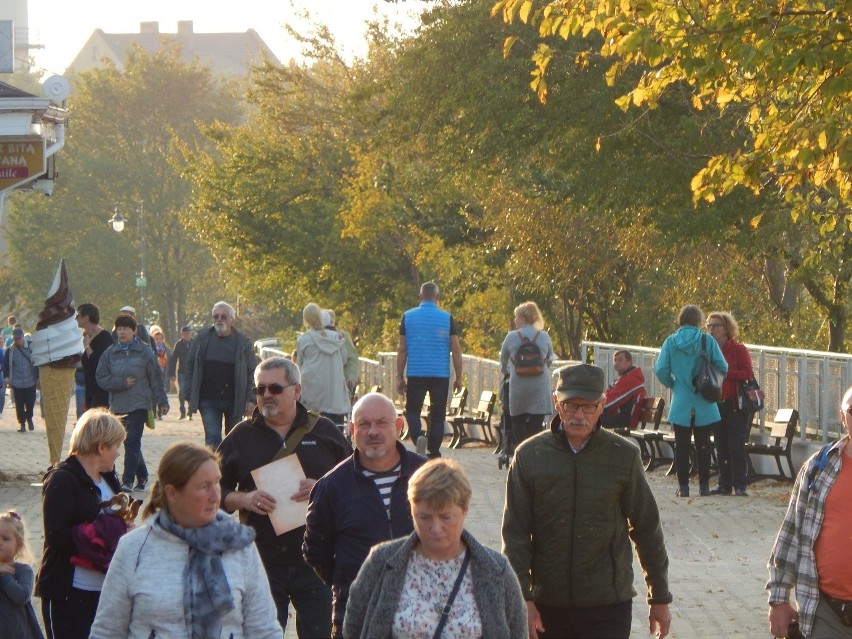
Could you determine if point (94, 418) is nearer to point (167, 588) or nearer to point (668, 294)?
point (167, 588)

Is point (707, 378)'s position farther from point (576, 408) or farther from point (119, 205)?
point (119, 205)

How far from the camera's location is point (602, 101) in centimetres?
2084

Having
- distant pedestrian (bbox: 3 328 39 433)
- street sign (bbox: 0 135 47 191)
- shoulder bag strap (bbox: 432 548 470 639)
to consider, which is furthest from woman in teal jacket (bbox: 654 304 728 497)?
distant pedestrian (bbox: 3 328 39 433)

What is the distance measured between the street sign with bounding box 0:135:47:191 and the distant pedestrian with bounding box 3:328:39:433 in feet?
35.9

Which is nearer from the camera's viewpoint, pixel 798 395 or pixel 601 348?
pixel 798 395

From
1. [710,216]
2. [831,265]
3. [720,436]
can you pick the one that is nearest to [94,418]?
[720,436]

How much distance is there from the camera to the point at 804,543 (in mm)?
6219

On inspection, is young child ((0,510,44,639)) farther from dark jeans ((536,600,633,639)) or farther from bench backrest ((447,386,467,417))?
bench backrest ((447,386,467,417))

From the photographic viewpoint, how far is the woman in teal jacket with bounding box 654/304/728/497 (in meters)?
15.3

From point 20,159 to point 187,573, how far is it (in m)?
13.1

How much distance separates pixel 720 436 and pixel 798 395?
2199 millimetres

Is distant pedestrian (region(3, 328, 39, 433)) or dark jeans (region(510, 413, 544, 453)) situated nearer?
dark jeans (region(510, 413, 544, 453))

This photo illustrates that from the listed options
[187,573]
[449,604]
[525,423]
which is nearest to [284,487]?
[187,573]

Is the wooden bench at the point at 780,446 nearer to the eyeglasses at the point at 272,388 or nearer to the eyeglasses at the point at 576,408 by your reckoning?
the eyeglasses at the point at 272,388
